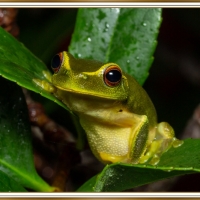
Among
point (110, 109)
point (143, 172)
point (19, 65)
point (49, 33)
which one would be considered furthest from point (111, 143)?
point (49, 33)

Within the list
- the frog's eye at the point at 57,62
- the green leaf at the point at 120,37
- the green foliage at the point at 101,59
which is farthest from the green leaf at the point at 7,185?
the green leaf at the point at 120,37

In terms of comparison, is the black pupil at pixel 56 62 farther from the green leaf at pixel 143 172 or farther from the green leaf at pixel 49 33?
the green leaf at pixel 49 33

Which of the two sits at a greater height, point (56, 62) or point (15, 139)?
point (56, 62)

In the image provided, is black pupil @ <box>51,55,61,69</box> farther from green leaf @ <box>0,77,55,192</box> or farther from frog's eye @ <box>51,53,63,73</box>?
green leaf @ <box>0,77,55,192</box>

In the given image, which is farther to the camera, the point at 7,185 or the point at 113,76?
the point at 113,76

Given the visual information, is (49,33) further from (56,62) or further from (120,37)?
(56,62)

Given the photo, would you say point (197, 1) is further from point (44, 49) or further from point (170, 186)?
point (44, 49)
